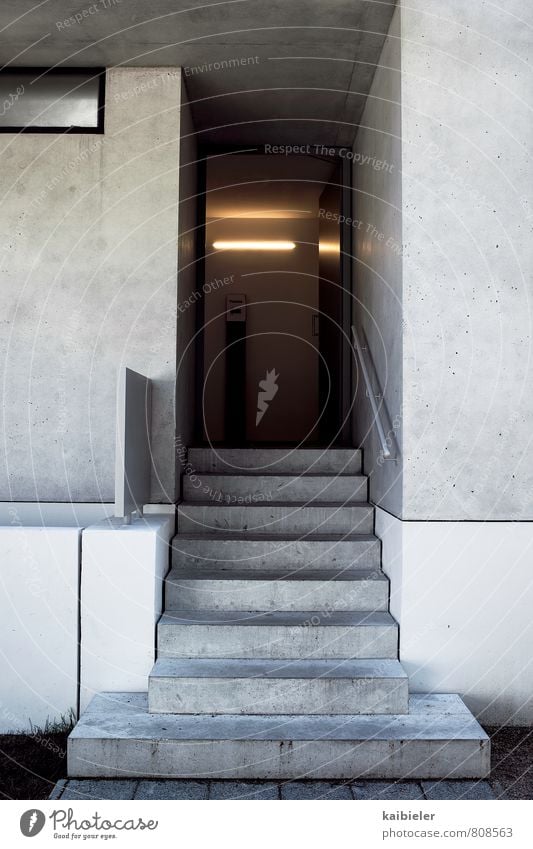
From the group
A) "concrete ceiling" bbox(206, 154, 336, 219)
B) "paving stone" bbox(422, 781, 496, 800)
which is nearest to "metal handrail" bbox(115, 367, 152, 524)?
"paving stone" bbox(422, 781, 496, 800)

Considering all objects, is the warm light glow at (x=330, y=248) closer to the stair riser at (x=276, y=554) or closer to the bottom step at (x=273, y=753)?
the stair riser at (x=276, y=554)

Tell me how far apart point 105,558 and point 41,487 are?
101 centimetres

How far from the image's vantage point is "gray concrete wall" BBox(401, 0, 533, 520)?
3.29 m

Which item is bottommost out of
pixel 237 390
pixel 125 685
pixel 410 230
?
pixel 125 685

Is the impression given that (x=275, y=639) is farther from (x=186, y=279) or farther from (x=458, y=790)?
(x=186, y=279)

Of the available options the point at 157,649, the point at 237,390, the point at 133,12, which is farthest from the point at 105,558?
the point at 237,390

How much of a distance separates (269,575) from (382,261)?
168 centimetres

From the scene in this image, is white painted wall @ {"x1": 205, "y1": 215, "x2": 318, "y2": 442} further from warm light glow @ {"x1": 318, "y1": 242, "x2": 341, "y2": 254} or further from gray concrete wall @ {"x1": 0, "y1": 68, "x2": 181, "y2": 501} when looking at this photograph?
gray concrete wall @ {"x1": 0, "y1": 68, "x2": 181, "y2": 501}

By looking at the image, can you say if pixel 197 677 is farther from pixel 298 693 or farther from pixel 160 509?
pixel 160 509

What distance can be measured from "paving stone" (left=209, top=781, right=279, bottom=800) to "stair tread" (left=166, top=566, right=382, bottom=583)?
0.98 m

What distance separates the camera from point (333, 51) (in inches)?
152

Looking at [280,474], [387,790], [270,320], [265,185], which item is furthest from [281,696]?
[270,320]

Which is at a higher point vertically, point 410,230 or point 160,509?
point 410,230

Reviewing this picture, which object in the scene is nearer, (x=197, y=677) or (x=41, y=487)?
(x=197, y=677)
